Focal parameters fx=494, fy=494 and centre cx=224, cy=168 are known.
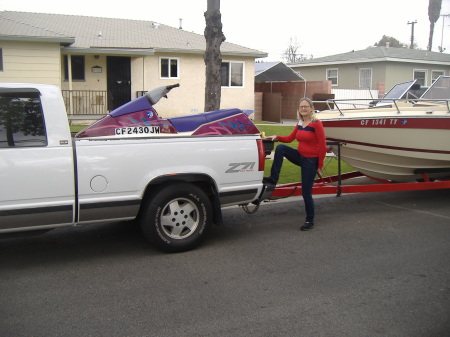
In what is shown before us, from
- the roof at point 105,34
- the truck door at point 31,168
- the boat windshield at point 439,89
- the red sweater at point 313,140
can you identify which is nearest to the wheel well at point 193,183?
the truck door at point 31,168

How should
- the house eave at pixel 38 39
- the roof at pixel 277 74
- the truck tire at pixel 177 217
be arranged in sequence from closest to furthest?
the truck tire at pixel 177 217 → the house eave at pixel 38 39 → the roof at pixel 277 74

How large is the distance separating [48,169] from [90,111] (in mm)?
16451

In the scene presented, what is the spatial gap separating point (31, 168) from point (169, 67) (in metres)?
18.9

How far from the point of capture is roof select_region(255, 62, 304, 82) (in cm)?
2838

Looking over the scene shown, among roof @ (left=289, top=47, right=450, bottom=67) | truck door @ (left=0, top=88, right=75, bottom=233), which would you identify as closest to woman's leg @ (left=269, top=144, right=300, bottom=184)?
truck door @ (left=0, top=88, right=75, bottom=233)

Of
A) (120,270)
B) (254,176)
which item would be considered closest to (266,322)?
(120,270)

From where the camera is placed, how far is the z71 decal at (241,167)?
581 centimetres

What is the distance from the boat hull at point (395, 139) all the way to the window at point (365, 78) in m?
23.8

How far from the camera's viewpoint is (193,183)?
582 cm

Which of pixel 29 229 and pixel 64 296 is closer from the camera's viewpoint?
pixel 64 296

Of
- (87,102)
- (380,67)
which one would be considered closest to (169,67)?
(87,102)

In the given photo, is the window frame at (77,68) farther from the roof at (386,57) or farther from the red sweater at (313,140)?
the roof at (386,57)

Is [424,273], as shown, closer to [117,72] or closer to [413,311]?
[413,311]

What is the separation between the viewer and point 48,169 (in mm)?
4914
